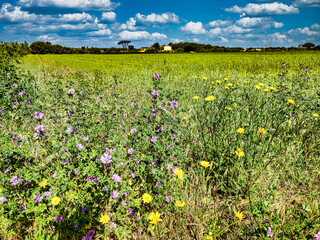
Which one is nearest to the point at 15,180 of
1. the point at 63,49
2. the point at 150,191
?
the point at 150,191

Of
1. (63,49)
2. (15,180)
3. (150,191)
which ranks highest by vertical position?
(63,49)

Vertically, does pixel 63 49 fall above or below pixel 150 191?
above

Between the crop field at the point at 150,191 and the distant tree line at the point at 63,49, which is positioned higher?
the distant tree line at the point at 63,49

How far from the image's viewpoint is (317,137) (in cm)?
296

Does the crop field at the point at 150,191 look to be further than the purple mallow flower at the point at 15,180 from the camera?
No

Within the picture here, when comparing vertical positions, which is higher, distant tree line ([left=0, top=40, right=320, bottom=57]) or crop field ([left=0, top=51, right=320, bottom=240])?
distant tree line ([left=0, top=40, right=320, bottom=57])

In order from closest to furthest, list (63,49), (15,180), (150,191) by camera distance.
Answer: (15,180)
(150,191)
(63,49)

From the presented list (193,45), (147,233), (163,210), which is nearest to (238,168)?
(163,210)

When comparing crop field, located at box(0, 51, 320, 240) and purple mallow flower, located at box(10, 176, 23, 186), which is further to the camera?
purple mallow flower, located at box(10, 176, 23, 186)

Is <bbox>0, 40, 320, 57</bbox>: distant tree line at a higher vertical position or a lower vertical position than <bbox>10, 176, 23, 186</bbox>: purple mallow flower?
higher

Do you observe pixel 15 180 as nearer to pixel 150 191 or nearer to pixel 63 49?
pixel 150 191

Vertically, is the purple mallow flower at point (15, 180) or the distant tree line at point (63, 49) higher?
the distant tree line at point (63, 49)

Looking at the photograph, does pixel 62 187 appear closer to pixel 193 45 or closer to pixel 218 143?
pixel 218 143

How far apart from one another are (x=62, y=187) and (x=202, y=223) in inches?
50.2
